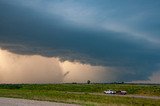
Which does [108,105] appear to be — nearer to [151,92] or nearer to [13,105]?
[13,105]

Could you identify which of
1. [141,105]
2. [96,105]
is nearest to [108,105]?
[96,105]

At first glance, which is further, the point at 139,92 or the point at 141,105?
the point at 139,92

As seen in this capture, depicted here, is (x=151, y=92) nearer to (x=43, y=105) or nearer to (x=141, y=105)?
(x=141, y=105)

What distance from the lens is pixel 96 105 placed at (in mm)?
64812

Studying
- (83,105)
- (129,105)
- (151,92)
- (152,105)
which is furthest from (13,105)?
(151,92)

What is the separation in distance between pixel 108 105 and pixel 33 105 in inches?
517

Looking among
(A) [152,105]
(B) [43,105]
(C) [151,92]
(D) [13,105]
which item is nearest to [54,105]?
(B) [43,105]

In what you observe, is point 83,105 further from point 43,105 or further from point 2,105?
point 2,105

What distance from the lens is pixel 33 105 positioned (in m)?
64.2

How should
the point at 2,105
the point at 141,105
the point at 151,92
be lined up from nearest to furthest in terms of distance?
the point at 2,105, the point at 141,105, the point at 151,92

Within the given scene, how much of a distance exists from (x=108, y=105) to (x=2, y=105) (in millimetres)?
18432

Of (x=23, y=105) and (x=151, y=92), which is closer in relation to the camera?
(x=23, y=105)

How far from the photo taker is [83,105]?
6550cm

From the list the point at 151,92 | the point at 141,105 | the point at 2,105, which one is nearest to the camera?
the point at 2,105
